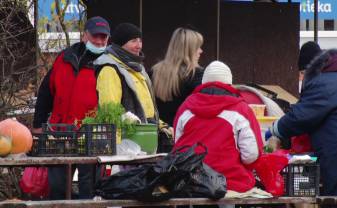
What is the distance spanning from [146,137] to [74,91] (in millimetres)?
1041

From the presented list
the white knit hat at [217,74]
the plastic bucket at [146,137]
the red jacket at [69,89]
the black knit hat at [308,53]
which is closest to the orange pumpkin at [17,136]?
the plastic bucket at [146,137]

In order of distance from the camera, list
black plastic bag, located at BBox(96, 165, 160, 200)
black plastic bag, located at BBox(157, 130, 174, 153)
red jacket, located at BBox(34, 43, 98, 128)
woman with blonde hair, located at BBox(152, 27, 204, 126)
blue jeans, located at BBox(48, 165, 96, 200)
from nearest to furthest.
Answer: black plastic bag, located at BBox(96, 165, 160, 200), blue jeans, located at BBox(48, 165, 96, 200), red jacket, located at BBox(34, 43, 98, 128), black plastic bag, located at BBox(157, 130, 174, 153), woman with blonde hair, located at BBox(152, 27, 204, 126)

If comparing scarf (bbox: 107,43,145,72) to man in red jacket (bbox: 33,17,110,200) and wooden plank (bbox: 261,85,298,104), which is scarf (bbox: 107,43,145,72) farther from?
wooden plank (bbox: 261,85,298,104)

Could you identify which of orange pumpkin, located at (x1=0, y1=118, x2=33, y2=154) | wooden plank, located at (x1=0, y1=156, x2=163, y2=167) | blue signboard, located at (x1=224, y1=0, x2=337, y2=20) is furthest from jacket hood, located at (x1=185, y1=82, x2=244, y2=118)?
blue signboard, located at (x1=224, y1=0, x2=337, y2=20)

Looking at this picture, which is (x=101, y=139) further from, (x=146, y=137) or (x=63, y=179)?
(x=63, y=179)

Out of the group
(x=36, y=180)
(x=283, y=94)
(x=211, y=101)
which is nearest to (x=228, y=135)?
(x=211, y=101)

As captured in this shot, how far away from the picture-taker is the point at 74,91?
773 cm

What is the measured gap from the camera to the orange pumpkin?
6.67m

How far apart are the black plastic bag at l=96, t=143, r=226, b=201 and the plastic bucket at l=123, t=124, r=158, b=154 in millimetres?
704

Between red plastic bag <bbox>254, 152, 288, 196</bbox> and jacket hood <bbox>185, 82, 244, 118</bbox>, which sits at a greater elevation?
jacket hood <bbox>185, 82, 244, 118</bbox>

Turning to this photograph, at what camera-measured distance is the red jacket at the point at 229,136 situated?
655 cm

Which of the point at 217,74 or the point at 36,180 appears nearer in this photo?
the point at 217,74

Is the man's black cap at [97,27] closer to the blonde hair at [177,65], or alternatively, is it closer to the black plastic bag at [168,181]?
the blonde hair at [177,65]

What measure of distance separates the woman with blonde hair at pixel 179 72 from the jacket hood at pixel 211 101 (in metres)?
1.20
